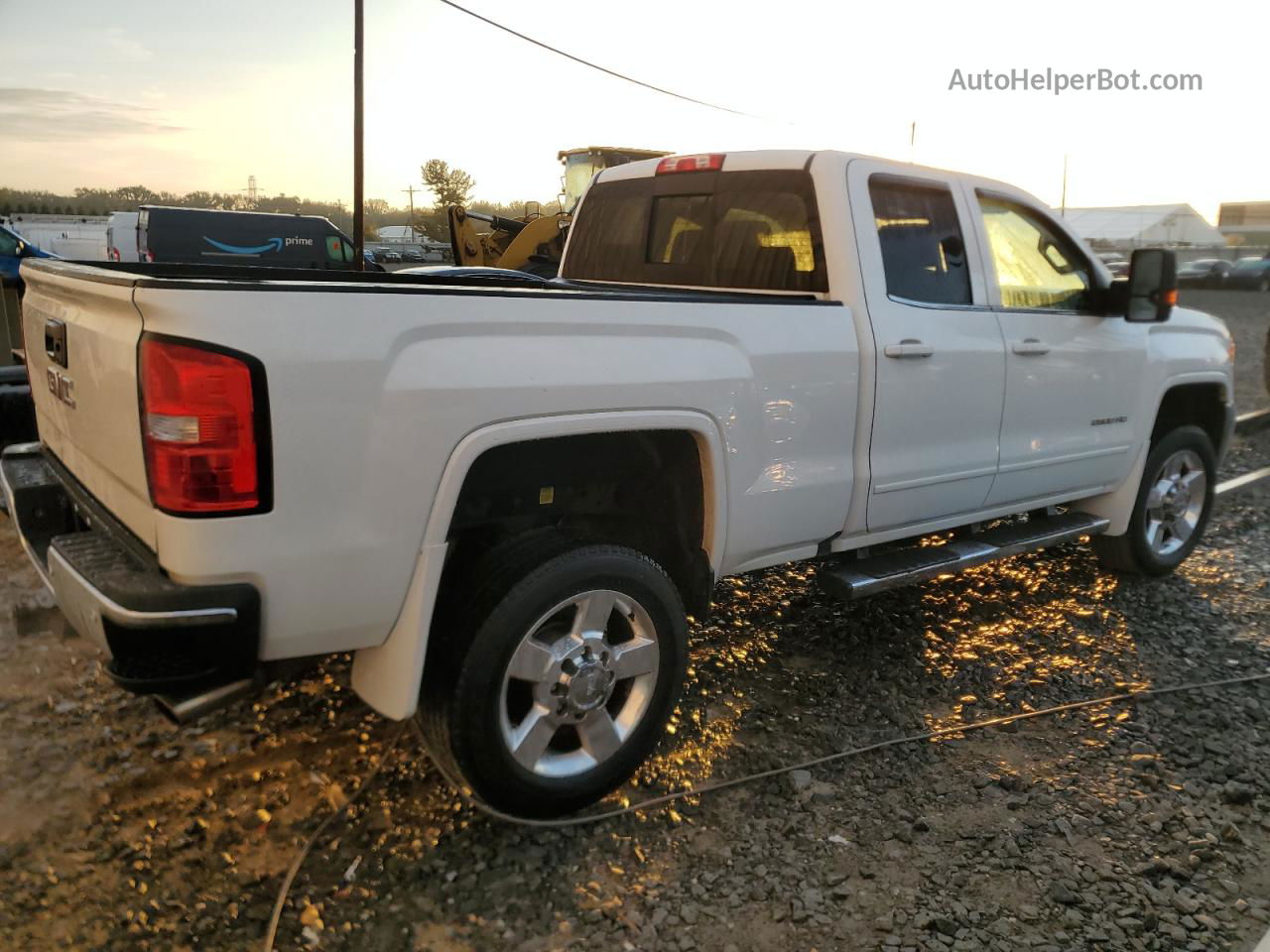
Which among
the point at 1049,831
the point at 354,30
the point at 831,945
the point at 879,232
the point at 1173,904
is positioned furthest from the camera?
the point at 354,30

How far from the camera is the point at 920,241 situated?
12.9 feet

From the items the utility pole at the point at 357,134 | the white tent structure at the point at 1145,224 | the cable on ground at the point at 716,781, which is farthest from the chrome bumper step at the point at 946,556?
the white tent structure at the point at 1145,224

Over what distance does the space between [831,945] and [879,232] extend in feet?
8.29

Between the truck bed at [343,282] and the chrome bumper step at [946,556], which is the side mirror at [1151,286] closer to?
the chrome bumper step at [946,556]

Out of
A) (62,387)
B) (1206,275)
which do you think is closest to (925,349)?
(62,387)

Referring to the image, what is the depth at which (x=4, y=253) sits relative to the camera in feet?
52.9

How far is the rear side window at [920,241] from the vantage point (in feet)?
12.4

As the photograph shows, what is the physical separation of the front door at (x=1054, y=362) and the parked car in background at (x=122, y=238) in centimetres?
2118

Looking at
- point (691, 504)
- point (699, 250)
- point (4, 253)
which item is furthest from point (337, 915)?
point (4, 253)

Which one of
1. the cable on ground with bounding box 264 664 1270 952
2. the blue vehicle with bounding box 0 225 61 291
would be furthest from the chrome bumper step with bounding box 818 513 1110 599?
the blue vehicle with bounding box 0 225 61 291

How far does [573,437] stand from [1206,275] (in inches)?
1579

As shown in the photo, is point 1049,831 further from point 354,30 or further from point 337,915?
point 354,30

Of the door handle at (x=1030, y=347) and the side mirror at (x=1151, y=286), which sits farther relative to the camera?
the side mirror at (x=1151, y=286)

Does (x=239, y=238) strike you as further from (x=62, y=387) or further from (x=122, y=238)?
(x=62, y=387)
